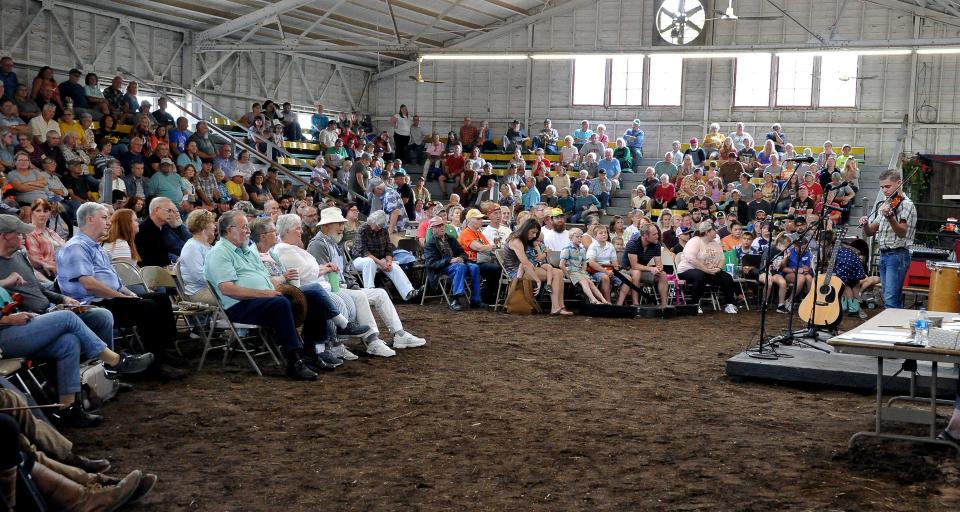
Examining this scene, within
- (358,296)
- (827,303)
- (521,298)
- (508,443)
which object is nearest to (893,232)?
(827,303)

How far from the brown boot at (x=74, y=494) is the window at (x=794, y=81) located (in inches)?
753

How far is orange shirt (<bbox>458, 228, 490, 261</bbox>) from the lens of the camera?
1106cm

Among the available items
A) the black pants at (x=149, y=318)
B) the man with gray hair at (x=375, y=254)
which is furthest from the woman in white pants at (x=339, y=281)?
the man with gray hair at (x=375, y=254)

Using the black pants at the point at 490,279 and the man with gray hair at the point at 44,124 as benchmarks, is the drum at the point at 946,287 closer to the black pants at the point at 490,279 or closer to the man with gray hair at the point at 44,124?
the black pants at the point at 490,279

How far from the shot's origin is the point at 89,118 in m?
12.8

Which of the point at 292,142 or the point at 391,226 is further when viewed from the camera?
the point at 292,142

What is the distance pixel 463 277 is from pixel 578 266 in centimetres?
130

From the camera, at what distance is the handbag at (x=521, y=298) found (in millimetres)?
10227

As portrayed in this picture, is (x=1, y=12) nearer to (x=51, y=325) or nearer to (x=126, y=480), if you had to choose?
(x=51, y=325)

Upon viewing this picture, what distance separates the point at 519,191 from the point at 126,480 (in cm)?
1425

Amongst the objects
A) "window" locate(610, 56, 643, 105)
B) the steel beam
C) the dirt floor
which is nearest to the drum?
the dirt floor

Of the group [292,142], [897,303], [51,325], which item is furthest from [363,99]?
[51,325]

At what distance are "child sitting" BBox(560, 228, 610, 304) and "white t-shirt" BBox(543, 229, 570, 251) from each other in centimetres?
56

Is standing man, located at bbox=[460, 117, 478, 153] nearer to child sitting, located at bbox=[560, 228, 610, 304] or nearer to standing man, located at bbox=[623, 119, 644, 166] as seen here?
standing man, located at bbox=[623, 119, 644, 166]
